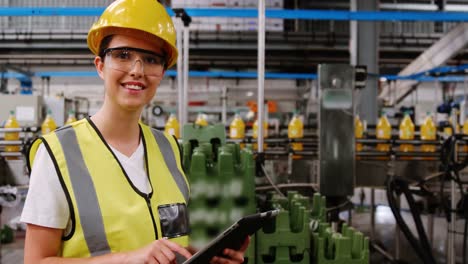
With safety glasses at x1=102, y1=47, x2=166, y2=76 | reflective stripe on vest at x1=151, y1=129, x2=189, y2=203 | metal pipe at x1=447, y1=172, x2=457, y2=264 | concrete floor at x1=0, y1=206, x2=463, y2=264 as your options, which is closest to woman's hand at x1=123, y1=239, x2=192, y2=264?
reflective stripe on vest at x1=151, y1=129, x2=189, y2=203

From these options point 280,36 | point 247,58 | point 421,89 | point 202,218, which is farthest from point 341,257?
point 421,89

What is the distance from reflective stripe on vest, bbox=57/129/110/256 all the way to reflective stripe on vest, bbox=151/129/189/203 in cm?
28

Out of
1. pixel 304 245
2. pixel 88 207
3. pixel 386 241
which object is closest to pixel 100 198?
pixel 88 207

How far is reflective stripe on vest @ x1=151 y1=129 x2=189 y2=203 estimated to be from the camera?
1178 mm

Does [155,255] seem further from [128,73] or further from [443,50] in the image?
[443,50]

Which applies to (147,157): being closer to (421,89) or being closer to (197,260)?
(197,260)

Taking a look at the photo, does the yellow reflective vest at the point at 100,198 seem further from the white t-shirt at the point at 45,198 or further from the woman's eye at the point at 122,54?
the woman's eye at the point at 122,54

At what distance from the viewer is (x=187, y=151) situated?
7.58 feet

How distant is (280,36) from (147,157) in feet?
20.1

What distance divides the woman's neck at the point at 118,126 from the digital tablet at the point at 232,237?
0.41 metres

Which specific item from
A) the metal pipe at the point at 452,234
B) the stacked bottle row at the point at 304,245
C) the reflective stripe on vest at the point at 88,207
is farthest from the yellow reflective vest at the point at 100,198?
the metal pipe at the point at 452,234

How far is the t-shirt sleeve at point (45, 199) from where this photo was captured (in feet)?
2.84

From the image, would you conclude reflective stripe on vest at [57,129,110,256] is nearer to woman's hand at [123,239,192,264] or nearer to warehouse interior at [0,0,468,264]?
woman's hand at [123,239,192,264]

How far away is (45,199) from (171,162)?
0.41 meters
